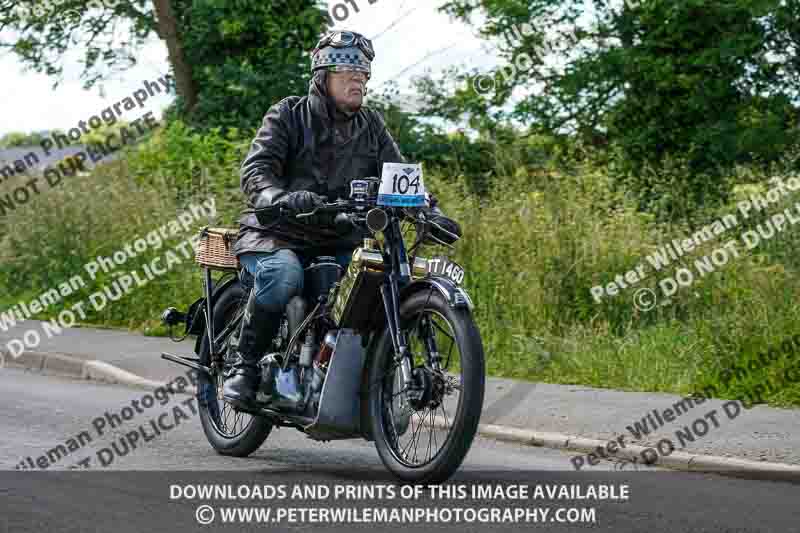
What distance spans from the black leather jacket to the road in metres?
1.27

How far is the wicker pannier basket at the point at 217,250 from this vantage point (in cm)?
812

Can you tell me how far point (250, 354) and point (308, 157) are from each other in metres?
1.13

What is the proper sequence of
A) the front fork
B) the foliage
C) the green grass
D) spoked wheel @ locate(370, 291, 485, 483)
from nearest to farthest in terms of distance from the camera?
spoked wheel @ locate(370, 291, 485, 483)
the front fork
the green grass
the foliage

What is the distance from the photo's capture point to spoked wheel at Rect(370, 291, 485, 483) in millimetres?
6297

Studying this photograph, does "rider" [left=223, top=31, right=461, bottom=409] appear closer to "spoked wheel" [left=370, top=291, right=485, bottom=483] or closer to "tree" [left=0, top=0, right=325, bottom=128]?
"spoked wheel" [left=370, top=291, right=485, bottom=483]

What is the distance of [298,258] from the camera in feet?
24.5

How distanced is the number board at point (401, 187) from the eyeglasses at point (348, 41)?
2.76 ft

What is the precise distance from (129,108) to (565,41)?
32.4 ft

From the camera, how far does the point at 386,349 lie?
6871 millimetres

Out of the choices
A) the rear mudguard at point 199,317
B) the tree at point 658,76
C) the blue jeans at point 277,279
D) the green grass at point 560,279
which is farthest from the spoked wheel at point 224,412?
the tree at point 658,76

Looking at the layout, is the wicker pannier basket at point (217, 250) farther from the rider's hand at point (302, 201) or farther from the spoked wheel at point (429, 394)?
the spoked wheel at point (429, 394)

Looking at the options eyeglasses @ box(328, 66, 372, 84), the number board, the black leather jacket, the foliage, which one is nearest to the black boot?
the black leather jacket

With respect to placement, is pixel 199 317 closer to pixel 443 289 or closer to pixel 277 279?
pixel 277 279

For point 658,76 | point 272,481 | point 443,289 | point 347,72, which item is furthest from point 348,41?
point 658,76
